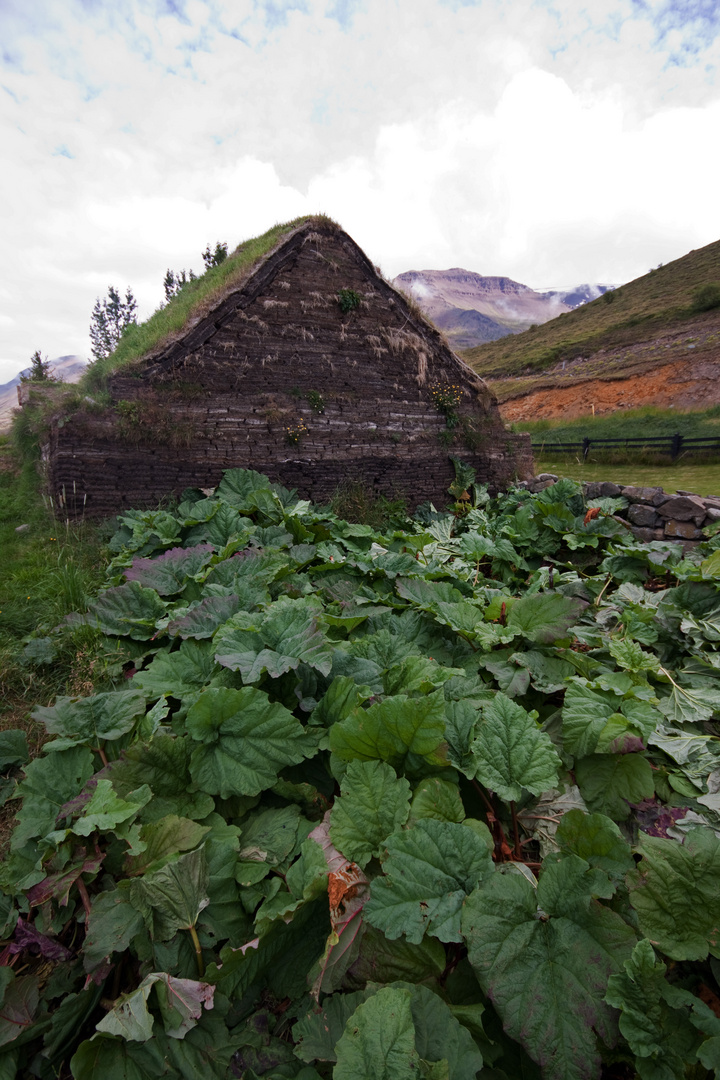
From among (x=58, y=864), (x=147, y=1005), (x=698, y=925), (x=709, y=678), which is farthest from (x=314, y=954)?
(x=709, y=678)

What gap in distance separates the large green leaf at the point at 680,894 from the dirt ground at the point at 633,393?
3101cm

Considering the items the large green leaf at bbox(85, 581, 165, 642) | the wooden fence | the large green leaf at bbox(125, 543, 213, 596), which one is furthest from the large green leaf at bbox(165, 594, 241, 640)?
the wooden fence

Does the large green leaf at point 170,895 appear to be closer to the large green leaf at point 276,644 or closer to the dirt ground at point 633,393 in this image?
the large green leaf at point 276,644

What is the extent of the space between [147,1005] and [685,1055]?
161cm

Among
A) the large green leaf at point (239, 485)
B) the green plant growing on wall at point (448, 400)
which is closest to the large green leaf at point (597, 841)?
the large green leaf at point (239, 485)

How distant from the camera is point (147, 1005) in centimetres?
148

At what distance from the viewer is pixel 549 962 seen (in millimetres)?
1339

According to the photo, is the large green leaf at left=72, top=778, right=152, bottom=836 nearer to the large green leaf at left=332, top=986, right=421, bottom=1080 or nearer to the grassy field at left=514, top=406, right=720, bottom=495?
the large green leaf at left=332, top=986, right=421, bottom=1080

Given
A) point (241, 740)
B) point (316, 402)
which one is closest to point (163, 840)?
point (241, 740)

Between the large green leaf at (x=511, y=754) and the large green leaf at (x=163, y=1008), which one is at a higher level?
the large green leaf at (x=511, y=754)

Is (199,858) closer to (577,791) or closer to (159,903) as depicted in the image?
(159,903)

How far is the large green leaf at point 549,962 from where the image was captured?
122 centimetres

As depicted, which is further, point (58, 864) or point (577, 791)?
point (577, 791)

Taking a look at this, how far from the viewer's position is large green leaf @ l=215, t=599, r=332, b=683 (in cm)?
221
